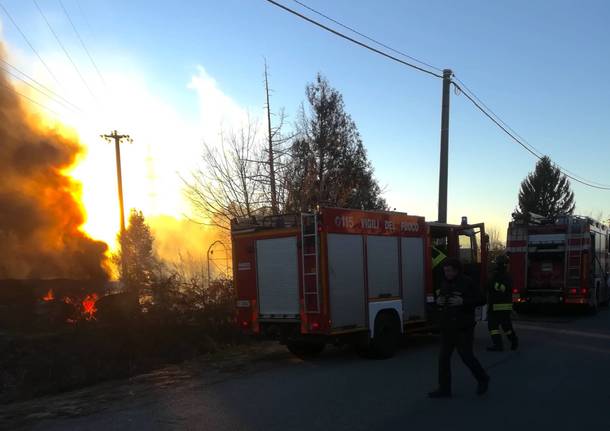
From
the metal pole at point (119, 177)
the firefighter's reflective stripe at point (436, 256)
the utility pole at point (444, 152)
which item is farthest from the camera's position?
the metal pole at point (119, 177)

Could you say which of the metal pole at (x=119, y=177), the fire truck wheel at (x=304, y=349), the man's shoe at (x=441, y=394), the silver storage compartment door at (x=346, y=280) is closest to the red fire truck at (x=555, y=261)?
the fire truck wheel at (x=304, y=349)

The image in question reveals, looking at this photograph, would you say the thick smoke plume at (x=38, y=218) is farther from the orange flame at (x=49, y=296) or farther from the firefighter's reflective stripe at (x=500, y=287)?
the firefighter's reflective stripe at (x=500, y=287)

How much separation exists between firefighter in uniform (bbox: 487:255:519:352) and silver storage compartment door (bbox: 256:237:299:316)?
3.55 metres

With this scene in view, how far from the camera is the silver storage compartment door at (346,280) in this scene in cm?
826

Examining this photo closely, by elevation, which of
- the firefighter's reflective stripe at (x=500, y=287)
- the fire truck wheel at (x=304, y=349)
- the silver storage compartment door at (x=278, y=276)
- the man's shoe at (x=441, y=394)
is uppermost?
the silver storage compartment door at (x=278, y=276)

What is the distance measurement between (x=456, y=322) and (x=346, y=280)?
8.60ft

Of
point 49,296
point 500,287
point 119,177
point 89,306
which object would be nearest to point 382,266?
point 500,287

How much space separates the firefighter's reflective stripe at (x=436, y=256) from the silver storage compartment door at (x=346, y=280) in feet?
7.68

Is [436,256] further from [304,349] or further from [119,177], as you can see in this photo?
[119,177]

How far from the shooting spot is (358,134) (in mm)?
27219

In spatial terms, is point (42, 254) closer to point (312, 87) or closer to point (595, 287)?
point (312, 87)

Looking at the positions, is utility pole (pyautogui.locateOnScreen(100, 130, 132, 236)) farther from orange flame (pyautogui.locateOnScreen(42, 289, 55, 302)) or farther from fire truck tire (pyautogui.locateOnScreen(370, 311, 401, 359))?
fire truck tire (pyautogui.locateOnScreen(370, 311, 401, 359))

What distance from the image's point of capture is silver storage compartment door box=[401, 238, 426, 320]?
31.8 ft

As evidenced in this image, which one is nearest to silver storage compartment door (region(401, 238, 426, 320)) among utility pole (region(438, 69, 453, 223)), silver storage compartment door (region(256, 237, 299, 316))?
silver storage compartment door (region(256, 237, 299, 316))
